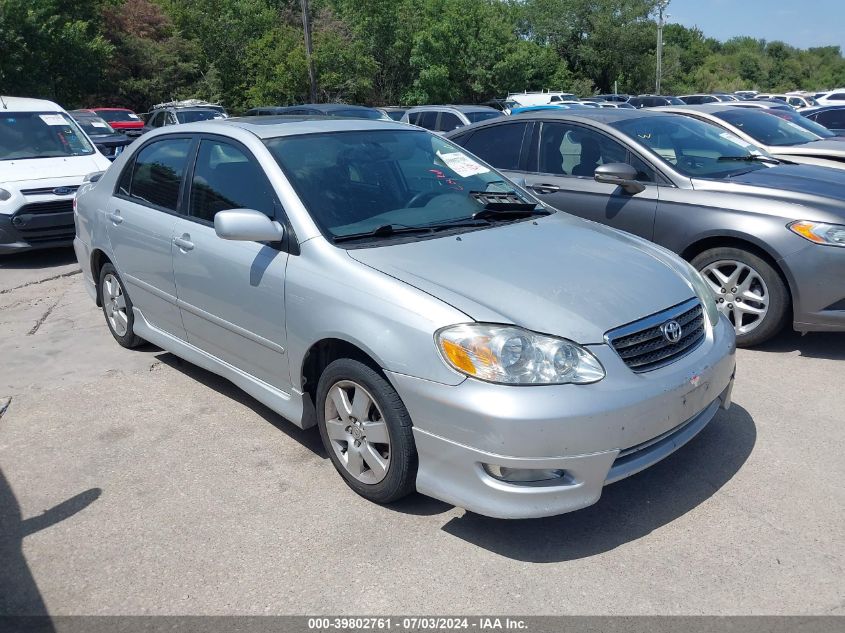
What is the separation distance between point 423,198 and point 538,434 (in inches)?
69.1

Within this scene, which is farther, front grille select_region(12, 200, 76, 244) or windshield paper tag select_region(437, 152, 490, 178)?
front grille select_region(12, 200, 76, 244)

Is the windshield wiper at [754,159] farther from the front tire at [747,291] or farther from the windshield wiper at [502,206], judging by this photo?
the windshield wiper at [502,206]

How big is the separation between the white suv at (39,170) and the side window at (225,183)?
16.8 ft

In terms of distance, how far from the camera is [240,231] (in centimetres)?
369

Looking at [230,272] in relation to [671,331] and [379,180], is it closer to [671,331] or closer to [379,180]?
[379,180]

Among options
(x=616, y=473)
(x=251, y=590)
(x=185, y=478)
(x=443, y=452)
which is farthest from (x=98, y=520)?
(x=616, y=473)

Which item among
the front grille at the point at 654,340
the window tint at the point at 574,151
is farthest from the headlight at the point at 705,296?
the window tint at the point at 574,151

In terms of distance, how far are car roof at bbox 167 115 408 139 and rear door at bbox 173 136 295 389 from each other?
131 millimetres

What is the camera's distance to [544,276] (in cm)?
348

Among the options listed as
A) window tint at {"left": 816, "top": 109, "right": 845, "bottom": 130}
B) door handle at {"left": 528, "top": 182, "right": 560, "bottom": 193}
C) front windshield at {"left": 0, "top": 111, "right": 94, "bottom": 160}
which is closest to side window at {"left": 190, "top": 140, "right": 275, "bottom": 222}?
door handle at {"left": 528, "top": 182, "right": 560, "bottom": 193}

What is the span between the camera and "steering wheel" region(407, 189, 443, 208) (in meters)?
4.16

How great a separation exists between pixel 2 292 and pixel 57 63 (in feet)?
96.8

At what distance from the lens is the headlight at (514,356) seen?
3.02 metres

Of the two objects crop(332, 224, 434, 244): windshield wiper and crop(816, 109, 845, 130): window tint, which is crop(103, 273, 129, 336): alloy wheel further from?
crop(816, 109, 845, 130): window tint
